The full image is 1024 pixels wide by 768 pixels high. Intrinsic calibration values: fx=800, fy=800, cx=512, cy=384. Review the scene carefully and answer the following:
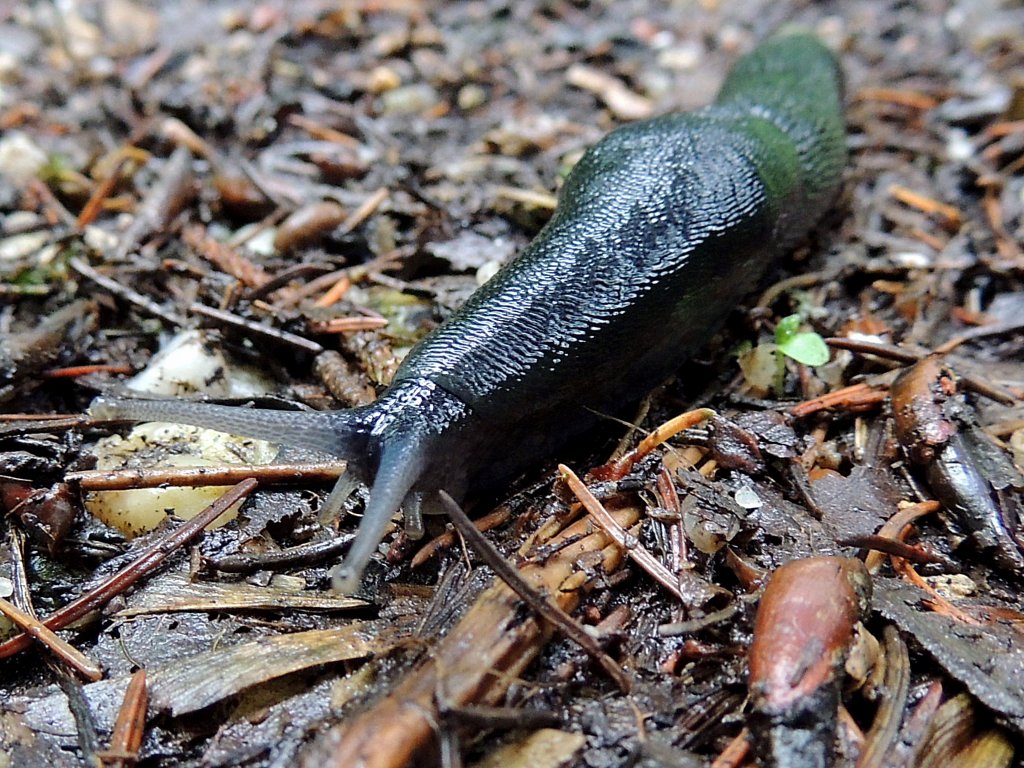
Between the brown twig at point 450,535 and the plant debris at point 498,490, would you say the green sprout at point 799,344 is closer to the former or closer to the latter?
the plant debris at point 498,490

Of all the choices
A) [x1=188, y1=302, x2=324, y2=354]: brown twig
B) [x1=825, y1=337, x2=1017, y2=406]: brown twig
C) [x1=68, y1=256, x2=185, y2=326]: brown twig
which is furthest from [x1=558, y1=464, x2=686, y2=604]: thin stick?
[x1=68, y1=256, x2=185, y2=326]: brown twig

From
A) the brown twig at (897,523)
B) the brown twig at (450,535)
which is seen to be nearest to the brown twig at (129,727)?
the brown twig at (450,535)

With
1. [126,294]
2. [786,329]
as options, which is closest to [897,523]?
[786,329]

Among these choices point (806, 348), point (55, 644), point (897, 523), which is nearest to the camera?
point (55, 644)

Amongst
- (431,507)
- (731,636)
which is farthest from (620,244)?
(731,636)

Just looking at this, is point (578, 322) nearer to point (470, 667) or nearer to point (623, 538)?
point (623, 538)

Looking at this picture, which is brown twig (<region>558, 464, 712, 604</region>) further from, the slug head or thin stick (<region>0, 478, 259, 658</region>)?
thin stick (<region>0, 478, 259, 658</region>)
